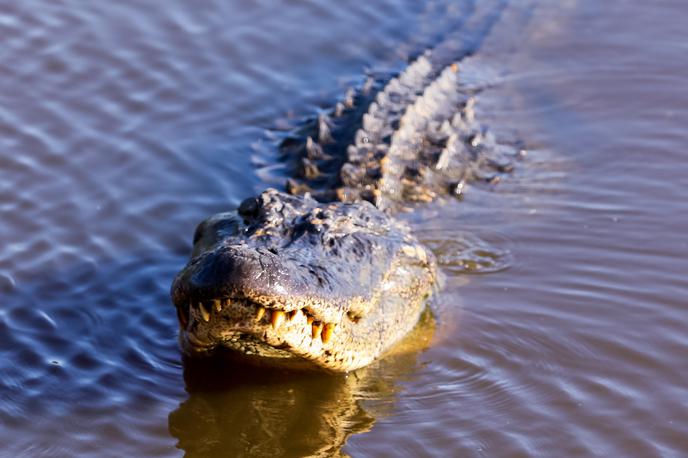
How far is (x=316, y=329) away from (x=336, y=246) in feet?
1.57

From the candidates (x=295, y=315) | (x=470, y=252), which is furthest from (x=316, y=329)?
(x=470, y=252)

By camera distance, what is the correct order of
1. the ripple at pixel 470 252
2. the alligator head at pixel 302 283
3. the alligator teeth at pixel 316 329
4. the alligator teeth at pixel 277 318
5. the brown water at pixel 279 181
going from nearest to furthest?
the alligator head at pixel 302 283, the alligator teeth at pixel 277 318, the alligator teeth at pixel 316 329, the brown water at pixel 279 181, the ripple at pixel 470 252

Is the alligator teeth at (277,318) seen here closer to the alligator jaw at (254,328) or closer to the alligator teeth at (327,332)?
the alligator jaw at (254,328)

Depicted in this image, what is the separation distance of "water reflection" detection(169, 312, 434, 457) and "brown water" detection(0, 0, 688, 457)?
11 millimetres

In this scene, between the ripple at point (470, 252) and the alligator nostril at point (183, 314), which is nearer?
the alligator nostril at point (183, 314)

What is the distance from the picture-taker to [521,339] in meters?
5.27

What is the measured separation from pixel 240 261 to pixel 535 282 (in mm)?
2413

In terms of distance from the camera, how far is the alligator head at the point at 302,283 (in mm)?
4012

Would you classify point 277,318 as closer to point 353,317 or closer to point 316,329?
point 316,329

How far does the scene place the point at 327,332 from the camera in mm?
4434

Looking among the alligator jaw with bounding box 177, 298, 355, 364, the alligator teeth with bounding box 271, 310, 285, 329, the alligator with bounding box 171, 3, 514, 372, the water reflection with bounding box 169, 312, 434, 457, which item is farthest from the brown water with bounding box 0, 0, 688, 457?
the alligator teeth with bounding box 271, 310, 285, 329

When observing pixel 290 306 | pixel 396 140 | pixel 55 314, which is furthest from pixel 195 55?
pixel 290 306

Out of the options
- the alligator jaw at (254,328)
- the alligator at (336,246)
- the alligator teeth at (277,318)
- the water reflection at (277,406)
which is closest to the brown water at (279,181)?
the water reflection at (277,406)

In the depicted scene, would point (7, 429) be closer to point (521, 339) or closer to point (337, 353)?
point (337, 353)
